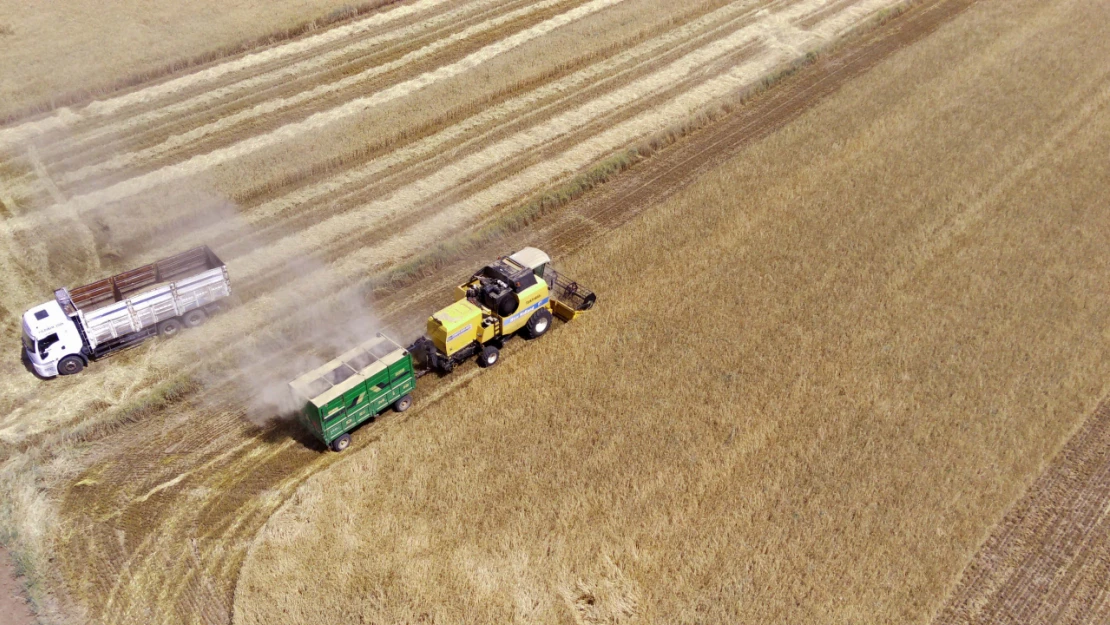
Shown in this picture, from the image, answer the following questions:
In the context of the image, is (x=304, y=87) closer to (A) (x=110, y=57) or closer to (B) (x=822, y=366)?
(A) (x=110, y=57)

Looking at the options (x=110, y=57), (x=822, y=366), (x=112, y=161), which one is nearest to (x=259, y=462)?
(x=822, y=366)

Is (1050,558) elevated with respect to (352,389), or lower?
lower

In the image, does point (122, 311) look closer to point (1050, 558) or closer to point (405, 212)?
point (405, 212)

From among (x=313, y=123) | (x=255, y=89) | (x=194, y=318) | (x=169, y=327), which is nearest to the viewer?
(x=169, y=327)

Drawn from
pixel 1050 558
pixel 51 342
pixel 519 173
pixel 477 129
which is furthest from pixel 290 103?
pixel 1050 558

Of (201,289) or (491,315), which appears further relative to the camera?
(201,289)

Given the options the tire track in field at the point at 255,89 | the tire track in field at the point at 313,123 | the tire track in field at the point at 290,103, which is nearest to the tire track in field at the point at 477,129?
the tire track in field at the point at 313,123
